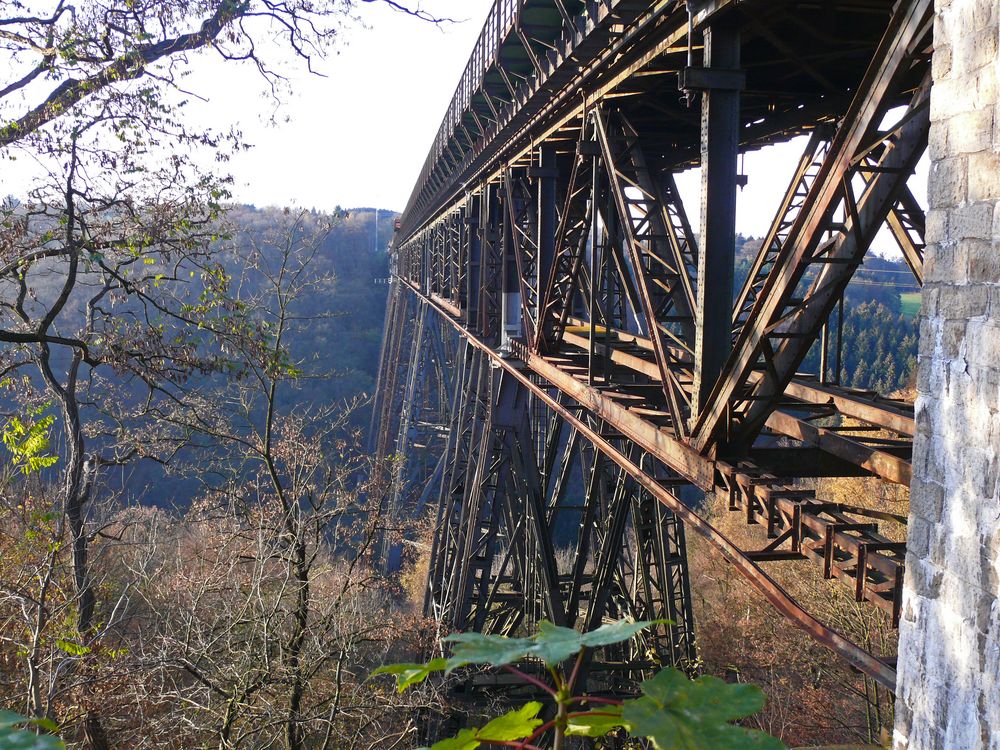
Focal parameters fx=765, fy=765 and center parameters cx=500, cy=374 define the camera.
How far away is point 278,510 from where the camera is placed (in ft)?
30.1

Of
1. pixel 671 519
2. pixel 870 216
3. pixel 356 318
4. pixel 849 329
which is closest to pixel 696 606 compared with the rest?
pixel 671 519

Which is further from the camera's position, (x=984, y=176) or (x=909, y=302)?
(x=909, y=302)

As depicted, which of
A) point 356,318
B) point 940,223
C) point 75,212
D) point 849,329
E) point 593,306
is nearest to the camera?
point 940,223

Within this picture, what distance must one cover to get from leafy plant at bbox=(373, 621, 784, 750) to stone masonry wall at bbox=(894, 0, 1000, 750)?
1.21 meters

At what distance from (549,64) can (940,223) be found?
12.2ft

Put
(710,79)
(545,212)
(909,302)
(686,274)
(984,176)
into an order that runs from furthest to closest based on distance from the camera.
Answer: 1. (909,302)
2. (545,212)
3. (686,274)
4. (710,79)
5. (984,176)

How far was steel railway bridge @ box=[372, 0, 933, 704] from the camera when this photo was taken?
2480 mm

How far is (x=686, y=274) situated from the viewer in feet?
12.7

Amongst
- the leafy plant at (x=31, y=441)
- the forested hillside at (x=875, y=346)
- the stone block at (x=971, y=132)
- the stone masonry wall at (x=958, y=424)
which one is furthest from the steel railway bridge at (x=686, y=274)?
the forested hillside at (x=875, y=346)

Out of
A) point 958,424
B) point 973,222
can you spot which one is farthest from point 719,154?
point 958,424

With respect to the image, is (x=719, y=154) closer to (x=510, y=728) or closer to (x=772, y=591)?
(x=772, y=591)

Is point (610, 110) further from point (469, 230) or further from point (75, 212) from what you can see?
point (469, 230)

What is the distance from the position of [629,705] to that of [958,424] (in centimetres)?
142

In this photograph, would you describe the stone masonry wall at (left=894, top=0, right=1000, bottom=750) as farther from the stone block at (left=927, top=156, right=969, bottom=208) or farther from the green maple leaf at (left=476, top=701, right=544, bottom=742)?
Result: the green maple leaf at (left=476, top=701, right=544, bottom=742)
